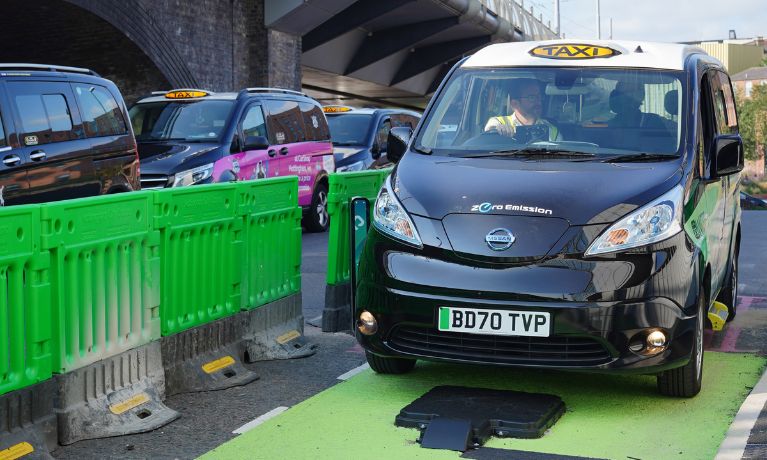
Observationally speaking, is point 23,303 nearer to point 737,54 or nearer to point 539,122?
point 539,122

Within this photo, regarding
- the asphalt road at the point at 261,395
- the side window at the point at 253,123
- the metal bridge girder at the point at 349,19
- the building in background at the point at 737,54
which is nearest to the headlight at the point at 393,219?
the asphalt road at the point at 261,395

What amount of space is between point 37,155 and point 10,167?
0.36m

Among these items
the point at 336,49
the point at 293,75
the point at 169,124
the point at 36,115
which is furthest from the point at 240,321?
the point at 336,49

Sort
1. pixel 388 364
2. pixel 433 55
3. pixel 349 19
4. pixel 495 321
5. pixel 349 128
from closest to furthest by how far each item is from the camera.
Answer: pixel 495 321 < pixel 388 364 < pixel 349 128 < pixel 349 19 < pixel 433 55

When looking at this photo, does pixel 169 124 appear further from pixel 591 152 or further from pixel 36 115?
pixel 591 152

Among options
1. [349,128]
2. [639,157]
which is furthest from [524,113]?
[349,128]

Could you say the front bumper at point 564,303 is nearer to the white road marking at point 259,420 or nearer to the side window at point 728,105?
the white road marking at point 259,420

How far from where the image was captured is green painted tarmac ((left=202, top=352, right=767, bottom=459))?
5.41 meters

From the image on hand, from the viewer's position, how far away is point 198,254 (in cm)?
691

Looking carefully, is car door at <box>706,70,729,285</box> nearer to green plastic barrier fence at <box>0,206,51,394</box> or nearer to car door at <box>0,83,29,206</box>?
green plastic barrier fence at <box>0,206,51,394</box>

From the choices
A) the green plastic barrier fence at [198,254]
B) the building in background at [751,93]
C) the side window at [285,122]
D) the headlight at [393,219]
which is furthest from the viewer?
the building in background at [751,93]

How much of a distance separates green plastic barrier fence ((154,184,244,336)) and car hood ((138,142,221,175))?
655 centimetres

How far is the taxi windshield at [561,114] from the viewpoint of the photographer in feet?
22.4

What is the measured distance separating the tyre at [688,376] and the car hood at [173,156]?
835cm
